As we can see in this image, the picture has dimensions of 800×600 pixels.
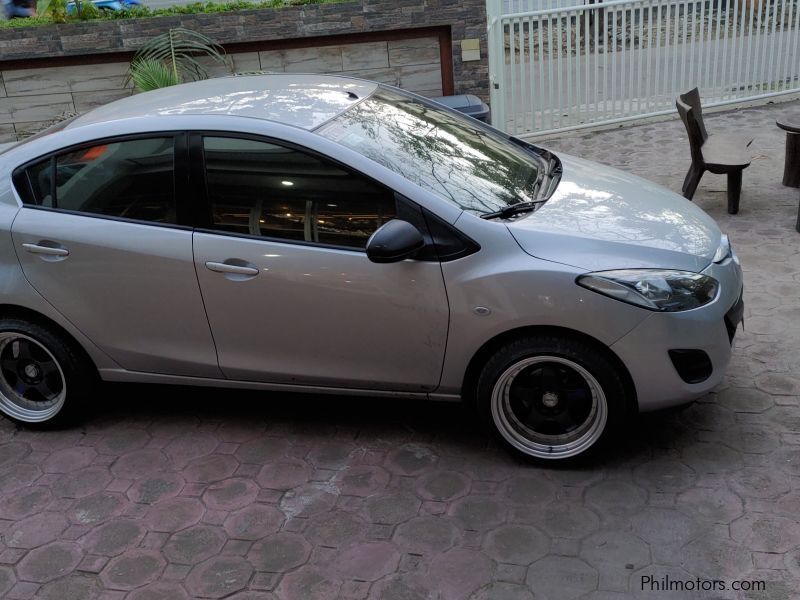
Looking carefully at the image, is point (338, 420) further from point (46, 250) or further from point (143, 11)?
point (143, 11)

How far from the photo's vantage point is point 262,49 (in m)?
9.57

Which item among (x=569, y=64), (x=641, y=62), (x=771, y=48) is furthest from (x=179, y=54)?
(x=771, y=48)

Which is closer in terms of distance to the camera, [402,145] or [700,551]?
[700,551]

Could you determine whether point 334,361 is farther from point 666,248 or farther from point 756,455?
point 756,455

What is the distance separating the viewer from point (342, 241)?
4.05m

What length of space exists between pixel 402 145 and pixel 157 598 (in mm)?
2342

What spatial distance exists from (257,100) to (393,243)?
4.22 ft

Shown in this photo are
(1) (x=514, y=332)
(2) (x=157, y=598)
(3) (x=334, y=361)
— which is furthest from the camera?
(3) (x=334, y=361)

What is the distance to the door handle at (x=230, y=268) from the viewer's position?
410cm

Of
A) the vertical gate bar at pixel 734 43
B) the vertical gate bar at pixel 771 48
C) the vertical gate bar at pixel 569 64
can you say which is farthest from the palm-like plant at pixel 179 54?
the vertical gate bar at pixel 771 48

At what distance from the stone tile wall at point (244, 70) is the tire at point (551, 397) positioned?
631 centimetres

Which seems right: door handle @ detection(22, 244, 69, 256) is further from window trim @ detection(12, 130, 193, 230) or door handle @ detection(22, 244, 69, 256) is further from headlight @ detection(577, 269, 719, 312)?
headlight @ detection(577, 269, 719, 312)

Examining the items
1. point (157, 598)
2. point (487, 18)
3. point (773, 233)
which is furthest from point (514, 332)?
point (487, 18)

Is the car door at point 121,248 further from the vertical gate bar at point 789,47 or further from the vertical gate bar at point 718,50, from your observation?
the vertical gate bar at point 789,47
